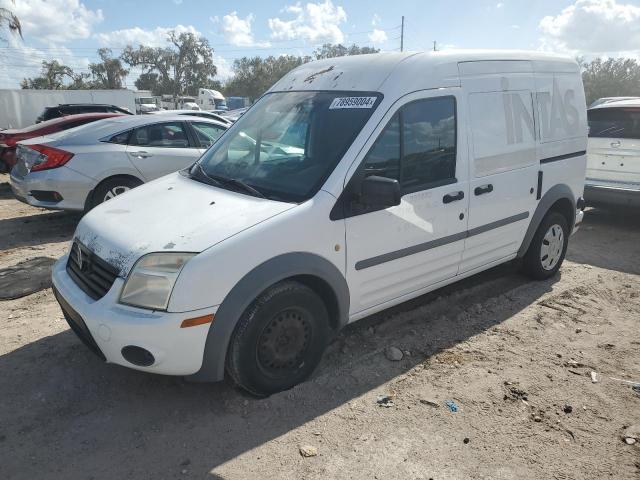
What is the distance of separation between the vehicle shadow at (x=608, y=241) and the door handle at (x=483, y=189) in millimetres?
2563

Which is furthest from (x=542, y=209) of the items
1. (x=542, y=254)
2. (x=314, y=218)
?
(x=314, y=218)

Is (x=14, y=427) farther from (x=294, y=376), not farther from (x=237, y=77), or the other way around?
(x=237, y=77)

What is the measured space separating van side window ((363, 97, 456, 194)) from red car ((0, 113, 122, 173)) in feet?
26.4

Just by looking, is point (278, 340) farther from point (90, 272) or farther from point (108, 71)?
point (108, 71)

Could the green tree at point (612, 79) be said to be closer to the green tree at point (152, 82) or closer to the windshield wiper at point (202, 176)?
the windshield wiper at point (202, 176)

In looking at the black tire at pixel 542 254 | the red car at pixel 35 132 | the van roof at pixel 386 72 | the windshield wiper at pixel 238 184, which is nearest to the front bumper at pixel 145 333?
the windshield wiper at pixel 238 184

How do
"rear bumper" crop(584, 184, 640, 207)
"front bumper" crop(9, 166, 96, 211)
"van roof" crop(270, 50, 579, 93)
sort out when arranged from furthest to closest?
"rear bumper" crop(584, 184, 640, 207)
"front bumper" crop(9, 166, 96, 211)
"van roof" crop(270, 50, 579, 93)

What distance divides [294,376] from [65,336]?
6.40ft

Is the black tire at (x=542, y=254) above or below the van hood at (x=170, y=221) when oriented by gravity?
below

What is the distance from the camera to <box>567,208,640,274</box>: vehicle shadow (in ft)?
19.4

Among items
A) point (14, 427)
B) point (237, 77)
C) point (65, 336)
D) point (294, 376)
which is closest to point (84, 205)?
point (65, 336)

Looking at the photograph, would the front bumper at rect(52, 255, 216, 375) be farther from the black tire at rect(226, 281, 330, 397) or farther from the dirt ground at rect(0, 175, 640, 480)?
the dirt ground at rect(0, 175, 640, 480)

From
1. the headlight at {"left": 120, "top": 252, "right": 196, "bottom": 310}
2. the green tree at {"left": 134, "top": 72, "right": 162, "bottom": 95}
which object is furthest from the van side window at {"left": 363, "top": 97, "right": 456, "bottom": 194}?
the green tree at {"left": 134, "top": 72, "right": 162, "bottom": 95}

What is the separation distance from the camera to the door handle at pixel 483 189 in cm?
395
